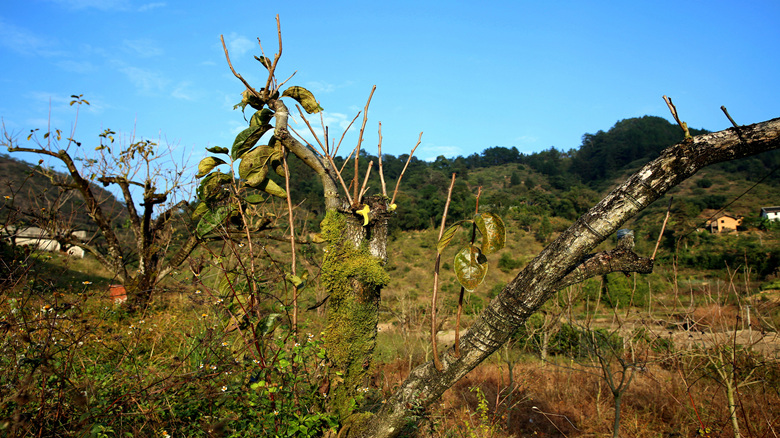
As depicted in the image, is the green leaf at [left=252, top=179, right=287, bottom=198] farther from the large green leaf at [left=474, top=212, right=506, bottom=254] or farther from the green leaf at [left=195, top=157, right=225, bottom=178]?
the large green leaf at [left=474, top=212, right=506, bottom=254]

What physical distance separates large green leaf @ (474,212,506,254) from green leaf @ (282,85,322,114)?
116 cm

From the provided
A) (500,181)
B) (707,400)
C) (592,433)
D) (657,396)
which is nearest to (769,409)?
(707,400)

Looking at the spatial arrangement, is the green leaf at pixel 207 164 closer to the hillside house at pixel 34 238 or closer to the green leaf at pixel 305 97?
the green leaf at pixel 305 97

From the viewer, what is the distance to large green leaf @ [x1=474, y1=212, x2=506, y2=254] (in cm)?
133

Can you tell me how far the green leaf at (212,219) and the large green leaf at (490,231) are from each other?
1314 millimetres

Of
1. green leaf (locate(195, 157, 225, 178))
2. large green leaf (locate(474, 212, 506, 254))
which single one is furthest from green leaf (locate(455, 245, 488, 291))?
green leaf (locate(195, 157, 225, 178))

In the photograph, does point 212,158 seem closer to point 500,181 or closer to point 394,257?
point 394,257

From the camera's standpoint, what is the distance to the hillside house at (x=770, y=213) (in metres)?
24.7

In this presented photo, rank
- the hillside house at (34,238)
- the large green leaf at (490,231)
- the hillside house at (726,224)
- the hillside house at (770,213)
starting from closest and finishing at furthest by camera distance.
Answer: the large green leaf at (490,231), the hillside house at (34,238), the hillside house at (770,213), the hillside house at (726,224)

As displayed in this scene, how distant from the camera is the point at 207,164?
2014 millimetres

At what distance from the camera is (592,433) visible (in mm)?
3963

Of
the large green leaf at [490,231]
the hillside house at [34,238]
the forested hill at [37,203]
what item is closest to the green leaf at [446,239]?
the large green leaf at [490,231]

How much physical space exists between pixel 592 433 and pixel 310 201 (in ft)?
72.1

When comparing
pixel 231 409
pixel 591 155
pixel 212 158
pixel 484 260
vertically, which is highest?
pixel 591 155
